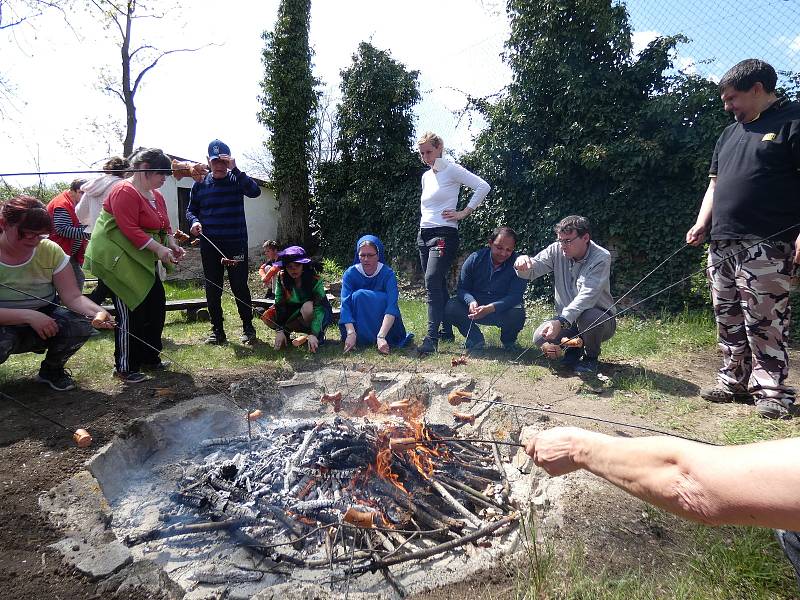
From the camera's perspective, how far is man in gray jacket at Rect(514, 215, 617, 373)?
444cm

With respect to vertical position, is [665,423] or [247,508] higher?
[665,423]

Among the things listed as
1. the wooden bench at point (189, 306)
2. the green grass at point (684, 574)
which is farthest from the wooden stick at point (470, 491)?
the wooden bench at point (189, 306)

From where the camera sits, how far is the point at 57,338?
160 inches

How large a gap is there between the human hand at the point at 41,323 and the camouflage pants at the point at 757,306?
5.22 meters

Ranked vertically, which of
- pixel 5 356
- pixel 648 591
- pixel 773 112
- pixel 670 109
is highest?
pixel 670 109

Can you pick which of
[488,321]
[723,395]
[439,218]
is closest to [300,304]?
[439,218]

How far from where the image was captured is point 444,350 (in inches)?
212

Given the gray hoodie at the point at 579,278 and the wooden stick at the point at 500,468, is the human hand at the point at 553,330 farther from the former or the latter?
the wooden stick at the point at 500,468

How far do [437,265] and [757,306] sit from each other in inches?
118

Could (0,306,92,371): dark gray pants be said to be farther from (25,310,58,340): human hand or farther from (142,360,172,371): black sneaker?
(142,360,172,371): black sneaker

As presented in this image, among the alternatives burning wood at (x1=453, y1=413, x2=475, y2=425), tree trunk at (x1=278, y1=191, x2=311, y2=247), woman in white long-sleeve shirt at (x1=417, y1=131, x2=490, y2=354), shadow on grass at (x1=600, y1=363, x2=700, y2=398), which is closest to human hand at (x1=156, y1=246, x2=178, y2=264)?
woman in white long-sleeve shirt at (x1=417, y1=131, x2=490, y2=354)

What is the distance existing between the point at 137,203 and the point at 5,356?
1.62m

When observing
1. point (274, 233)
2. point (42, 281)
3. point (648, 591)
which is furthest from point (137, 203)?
point (274, 233)

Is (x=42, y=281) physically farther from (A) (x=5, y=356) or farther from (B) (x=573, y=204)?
(B) (x=573, y=204)
